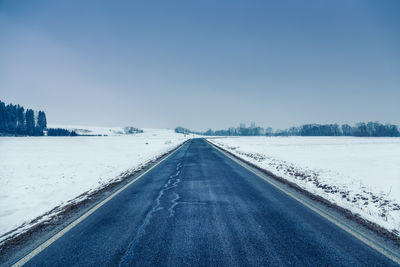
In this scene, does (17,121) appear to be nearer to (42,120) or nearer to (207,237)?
(42,120)

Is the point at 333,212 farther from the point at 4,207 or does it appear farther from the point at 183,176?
the point at 4,207

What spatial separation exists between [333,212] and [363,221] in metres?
0.62

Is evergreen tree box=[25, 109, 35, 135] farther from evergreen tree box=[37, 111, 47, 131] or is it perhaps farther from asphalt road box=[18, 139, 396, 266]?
asphalt road box=[18, 139, 396, 266]

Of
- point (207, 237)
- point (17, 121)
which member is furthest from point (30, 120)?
point (207, 237)

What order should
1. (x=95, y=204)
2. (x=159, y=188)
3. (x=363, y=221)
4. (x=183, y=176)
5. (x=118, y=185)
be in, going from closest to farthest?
(x=363, y=221)
(x=95, y=204)
(x=159, y=188)
(x=118, y=185)
(x=183, y=176)

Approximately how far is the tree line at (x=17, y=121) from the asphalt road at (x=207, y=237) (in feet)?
453

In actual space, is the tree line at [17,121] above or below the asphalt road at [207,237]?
above

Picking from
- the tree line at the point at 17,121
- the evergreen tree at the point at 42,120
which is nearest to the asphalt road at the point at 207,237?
the tree line at the point at 17,121

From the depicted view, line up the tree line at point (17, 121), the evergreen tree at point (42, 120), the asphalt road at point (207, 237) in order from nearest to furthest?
A: the asphalt road at point (207, 237), the tree line at point (17, 121), the evergreen tree at point (42, 120)

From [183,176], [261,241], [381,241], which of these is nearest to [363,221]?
[381,241]

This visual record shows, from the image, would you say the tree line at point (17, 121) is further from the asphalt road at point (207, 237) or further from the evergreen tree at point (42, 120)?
the asphalt road at point (207, 237)

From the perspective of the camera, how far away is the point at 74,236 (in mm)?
3797

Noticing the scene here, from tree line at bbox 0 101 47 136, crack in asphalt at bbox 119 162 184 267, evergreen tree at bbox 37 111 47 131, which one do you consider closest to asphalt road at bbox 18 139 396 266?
crack in asphalt at bbox 119 162 184 267

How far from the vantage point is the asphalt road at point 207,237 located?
299 centimetres
